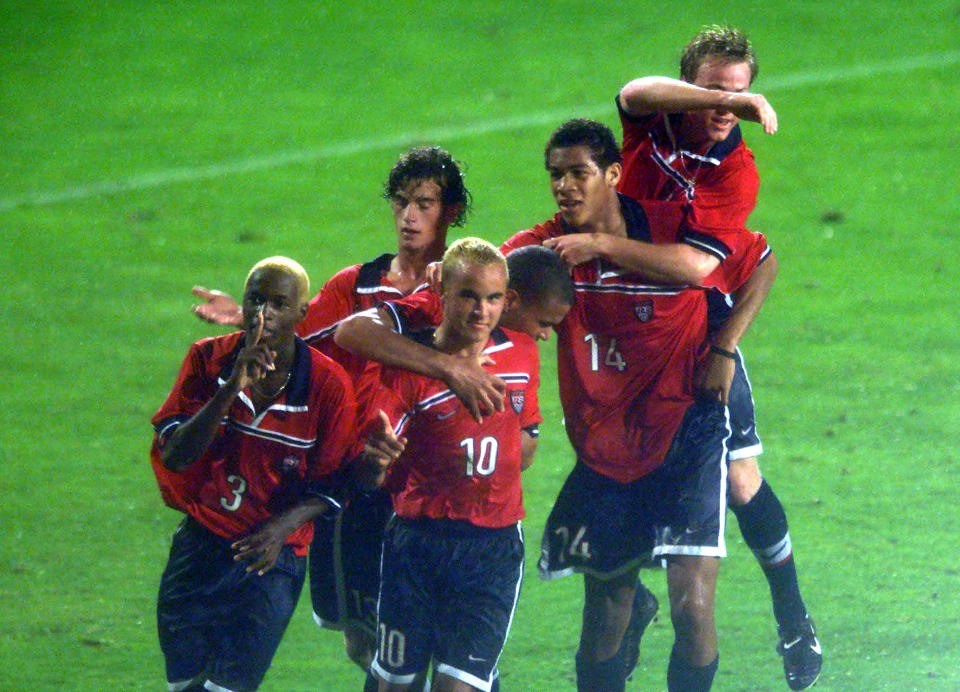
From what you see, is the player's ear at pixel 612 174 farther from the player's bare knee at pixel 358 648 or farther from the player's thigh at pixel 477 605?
the player's bare knee at pixel 358 648

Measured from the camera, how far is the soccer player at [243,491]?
14.3ft

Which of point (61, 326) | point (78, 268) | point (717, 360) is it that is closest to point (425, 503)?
point (717, 360)

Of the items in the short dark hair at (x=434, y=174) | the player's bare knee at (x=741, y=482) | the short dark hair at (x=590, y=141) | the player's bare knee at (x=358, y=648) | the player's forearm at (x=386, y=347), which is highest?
the short dark hair at (x=590, y=141)

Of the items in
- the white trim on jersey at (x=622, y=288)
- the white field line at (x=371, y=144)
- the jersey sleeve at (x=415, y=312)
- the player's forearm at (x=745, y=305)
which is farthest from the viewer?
the white field line at (x=371, y=144)

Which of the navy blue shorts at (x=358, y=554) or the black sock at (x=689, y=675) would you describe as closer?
the black sock at (x=689, y=675)

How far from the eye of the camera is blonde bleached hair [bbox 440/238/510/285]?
14.2 ft

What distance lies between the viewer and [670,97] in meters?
4.52

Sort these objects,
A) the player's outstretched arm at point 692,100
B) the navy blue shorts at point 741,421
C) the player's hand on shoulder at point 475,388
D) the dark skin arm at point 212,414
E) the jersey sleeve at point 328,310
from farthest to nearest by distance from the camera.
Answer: the navy blue shorts at point 741,421 → the jersey sleeve at point 328,310 → the player's outstretched arm at point 692,100 → the player's hand on shoulder at point 475,388 → the dark skin arm at point 212,414

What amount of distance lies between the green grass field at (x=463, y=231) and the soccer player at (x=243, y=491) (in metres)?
0.88

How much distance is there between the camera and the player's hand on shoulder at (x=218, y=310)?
505 centimetres

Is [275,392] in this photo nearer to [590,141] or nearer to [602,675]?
[590,141]

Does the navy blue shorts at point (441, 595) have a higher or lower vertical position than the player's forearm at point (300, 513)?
lower

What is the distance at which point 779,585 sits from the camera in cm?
547

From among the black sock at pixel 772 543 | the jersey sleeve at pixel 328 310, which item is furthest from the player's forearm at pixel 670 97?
the black sock at pixel 772 543
